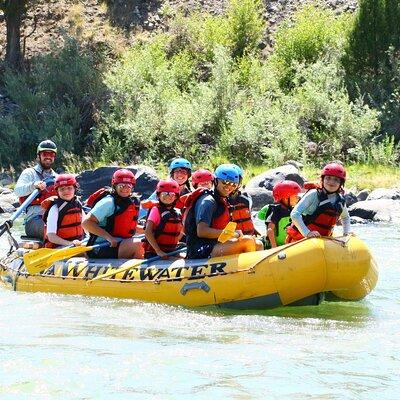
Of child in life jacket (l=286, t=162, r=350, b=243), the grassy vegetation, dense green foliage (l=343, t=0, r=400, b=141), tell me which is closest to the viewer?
child in life jacket (l=286, t=162, r=350, b=243)

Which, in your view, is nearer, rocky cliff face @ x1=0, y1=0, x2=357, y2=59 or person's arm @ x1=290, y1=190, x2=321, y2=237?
person's arm @ x1=290, y1=190, x2=321, y2=237

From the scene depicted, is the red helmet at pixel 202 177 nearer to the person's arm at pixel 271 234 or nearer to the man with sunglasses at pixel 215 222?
the person's arm at pixel 271 234

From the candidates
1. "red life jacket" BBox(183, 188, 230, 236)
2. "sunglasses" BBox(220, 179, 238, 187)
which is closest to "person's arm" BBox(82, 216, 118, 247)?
"red life jacket" BBox(183, 188, 230, 236)

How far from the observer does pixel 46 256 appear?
30.2ft

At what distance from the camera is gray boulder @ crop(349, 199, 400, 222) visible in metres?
16.1

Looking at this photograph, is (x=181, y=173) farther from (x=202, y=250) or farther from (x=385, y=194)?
(x=385, y=194)

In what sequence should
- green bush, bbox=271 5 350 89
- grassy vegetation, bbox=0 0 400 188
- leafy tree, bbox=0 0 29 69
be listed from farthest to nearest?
leafy tree, bbox=0 0 29 69 < green bush, bbox=271 5 350 89 < grassy vegetation, bbox=0 0 400 188

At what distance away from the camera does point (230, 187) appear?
8227 millimetres

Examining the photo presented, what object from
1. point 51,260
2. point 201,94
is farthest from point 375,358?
point 201,94

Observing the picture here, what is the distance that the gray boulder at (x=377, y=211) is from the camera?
16.1 meters

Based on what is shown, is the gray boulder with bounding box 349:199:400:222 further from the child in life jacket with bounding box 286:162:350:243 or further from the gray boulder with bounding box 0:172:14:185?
the gray boulder with bounding box 0:172:14:185

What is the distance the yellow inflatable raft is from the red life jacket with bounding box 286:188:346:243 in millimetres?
390

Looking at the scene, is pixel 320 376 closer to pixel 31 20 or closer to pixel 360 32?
pixel 360 32

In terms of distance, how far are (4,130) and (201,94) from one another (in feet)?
15.9
